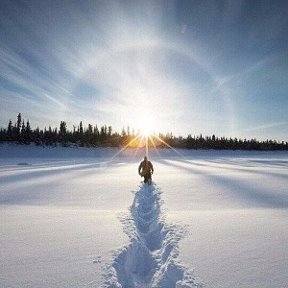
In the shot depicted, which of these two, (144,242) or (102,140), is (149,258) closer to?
(144,242)

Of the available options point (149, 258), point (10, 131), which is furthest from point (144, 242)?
point (10, 131)

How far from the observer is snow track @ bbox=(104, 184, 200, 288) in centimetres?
502

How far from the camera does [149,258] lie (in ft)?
20.6

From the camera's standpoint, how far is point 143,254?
257 inches

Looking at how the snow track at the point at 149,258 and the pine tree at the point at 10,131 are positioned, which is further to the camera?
the pine tree at the point at 10,131

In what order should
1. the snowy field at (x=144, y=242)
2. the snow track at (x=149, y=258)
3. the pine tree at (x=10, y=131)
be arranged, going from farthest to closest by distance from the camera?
the pine tree at (x=10, y=131) < the snow track at (x=149, y=258) < the snowy field at (x=144, y=242)

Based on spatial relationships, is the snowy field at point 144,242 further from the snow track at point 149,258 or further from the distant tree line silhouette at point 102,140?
the distant tree line silhouette at point 102,140

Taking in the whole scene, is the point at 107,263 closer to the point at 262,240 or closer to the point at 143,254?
the point at 143,254

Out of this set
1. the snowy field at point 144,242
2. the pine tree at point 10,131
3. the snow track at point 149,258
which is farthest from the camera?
the pine tree at point 10,131

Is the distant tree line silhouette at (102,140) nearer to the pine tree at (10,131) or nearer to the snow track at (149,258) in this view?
the pine tree at (10,131)

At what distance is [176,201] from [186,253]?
602 cm

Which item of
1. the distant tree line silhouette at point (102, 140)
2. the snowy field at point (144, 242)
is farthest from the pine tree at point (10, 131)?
the snowy field at point (144, 242)

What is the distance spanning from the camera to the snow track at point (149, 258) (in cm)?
502

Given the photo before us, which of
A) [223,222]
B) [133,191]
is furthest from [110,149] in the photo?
[223,222]
